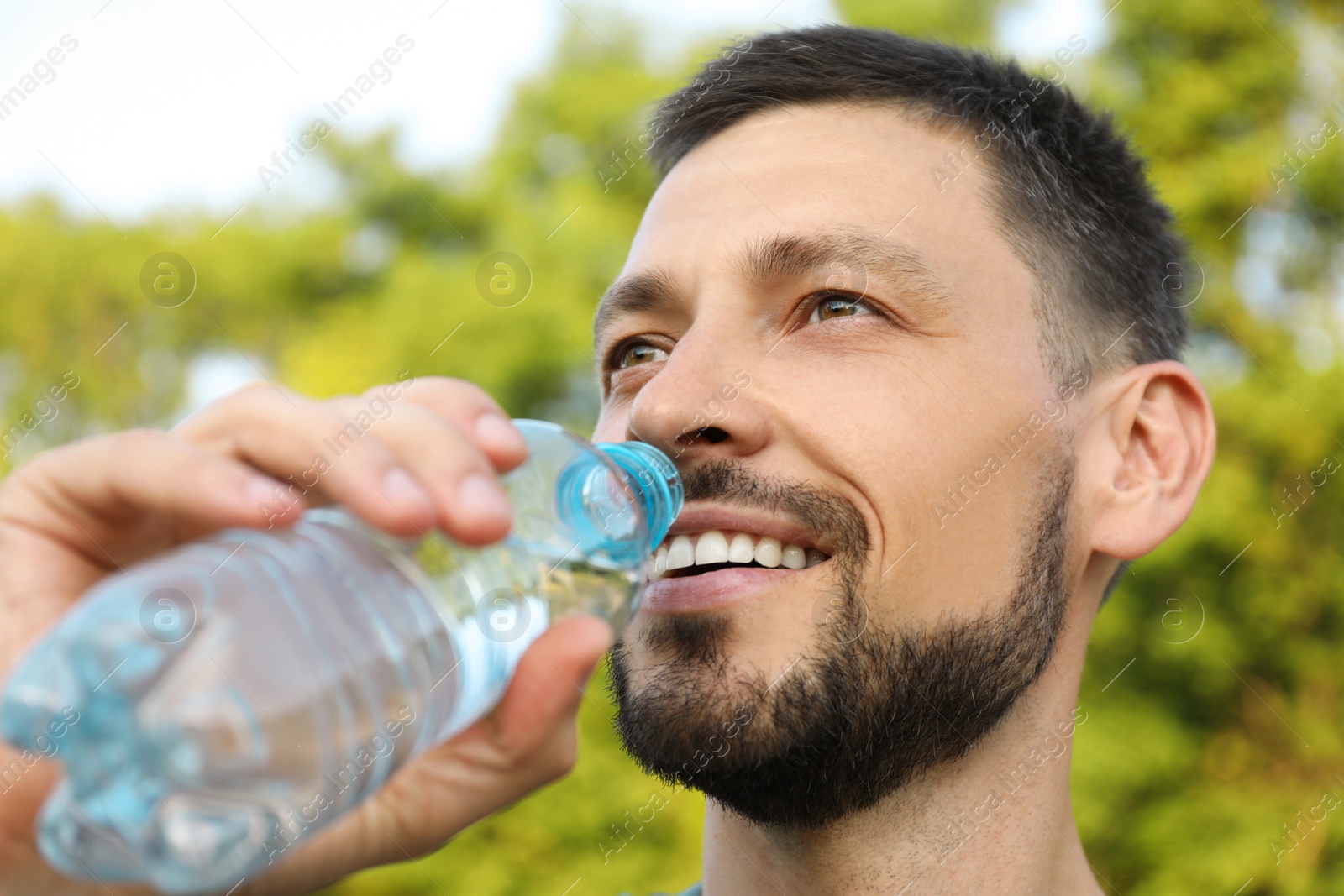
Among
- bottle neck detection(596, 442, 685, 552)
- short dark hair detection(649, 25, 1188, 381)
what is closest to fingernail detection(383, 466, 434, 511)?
bottle neck detection(596, 442, 685, 552)

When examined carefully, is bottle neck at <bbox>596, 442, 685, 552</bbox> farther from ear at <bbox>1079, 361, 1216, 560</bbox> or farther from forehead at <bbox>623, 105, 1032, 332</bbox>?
ear at <bbox>1079, 361, 1216, 560</bbox>

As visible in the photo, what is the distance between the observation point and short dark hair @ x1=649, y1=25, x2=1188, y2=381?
6.41 feet

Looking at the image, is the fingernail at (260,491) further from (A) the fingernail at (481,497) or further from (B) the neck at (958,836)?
(B) the neck at (958,836)

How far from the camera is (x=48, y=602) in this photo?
1.12 m

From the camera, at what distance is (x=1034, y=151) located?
2078 millimetres

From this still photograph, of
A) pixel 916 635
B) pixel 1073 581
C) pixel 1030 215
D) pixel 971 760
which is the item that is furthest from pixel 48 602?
pixel 1030 215

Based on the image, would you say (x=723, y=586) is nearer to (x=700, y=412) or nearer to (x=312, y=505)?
(x=700, y=412)

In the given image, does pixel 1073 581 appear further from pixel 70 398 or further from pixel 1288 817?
pixel 70 398

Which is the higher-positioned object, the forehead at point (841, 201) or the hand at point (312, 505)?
the forehead at point (841, 201)

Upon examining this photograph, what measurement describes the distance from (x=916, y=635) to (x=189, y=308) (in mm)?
14600

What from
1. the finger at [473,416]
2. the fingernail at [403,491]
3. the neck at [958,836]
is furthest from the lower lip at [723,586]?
the fingernail at [403,491]

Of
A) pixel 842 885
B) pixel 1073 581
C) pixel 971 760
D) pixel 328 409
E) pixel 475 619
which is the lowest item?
pixel 842 885

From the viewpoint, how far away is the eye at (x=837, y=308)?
1.73 metres

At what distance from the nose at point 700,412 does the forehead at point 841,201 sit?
0.19 m
